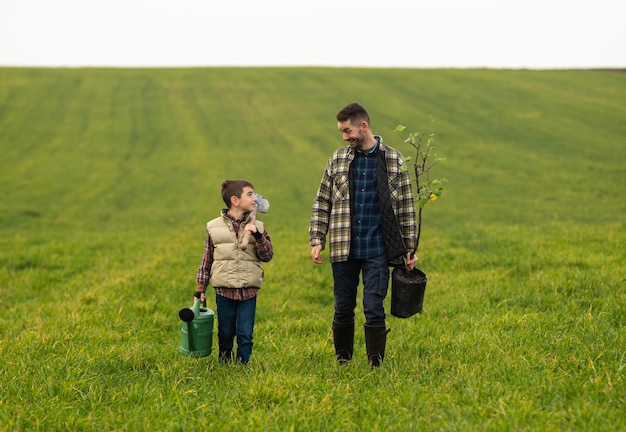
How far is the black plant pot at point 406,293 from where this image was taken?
5504 mm

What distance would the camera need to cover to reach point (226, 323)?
570cm

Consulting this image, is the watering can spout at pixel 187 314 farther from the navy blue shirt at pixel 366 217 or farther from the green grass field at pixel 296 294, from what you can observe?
the navy blue shirt at pixel 366 217

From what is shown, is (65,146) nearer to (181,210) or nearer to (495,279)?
(181,210)

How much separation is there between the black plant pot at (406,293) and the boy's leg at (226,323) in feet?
4.97

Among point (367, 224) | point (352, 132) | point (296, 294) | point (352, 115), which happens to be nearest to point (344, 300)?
point (367, 224)

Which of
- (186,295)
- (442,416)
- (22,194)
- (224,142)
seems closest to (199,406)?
(442,416)

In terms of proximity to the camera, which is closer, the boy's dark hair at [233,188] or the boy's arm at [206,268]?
the boy's dark hair at [233,188]

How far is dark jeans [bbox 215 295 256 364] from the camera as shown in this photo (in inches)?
222

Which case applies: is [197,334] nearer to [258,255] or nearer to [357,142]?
[258,255]

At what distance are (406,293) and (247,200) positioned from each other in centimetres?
170

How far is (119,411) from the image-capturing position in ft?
14.2

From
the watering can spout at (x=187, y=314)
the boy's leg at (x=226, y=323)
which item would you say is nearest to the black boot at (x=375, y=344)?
the boy's leg at (x=226, y=323)

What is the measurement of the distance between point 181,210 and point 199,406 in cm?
1647

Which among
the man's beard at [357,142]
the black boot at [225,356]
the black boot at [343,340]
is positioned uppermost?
the man's beard at [357,142]
